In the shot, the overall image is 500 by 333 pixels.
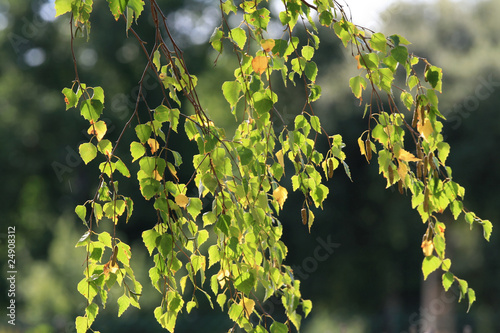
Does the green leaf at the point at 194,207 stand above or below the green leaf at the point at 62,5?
below

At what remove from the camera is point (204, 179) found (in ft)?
3.87

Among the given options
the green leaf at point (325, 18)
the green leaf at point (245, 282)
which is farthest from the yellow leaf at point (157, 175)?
the green leaf at point (325, 18)

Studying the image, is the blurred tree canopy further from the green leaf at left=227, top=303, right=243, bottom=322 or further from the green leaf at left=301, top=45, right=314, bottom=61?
the green leaf at left=227, top=303, right=243, bottom=322

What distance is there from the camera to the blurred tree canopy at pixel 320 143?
9250mm

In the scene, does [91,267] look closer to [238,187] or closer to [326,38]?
[238,187]

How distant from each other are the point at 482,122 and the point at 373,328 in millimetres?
4210

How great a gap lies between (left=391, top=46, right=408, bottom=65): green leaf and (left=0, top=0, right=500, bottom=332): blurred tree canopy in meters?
7.87

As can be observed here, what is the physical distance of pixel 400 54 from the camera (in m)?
1.17

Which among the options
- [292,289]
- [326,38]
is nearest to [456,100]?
[326,38]

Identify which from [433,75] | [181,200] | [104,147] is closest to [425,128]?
[433,75]

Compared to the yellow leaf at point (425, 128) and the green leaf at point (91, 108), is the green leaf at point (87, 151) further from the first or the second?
the yellow leaf at point (425, 128)

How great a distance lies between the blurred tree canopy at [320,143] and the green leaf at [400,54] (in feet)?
25.8

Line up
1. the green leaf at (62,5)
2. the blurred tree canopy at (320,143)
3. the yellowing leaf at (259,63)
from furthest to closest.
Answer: the blurred tree canopy at (320,143) < the yellowing leaf at (259,63) < the green leaf at (62,5)

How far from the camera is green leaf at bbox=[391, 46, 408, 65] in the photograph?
117 centimetres
